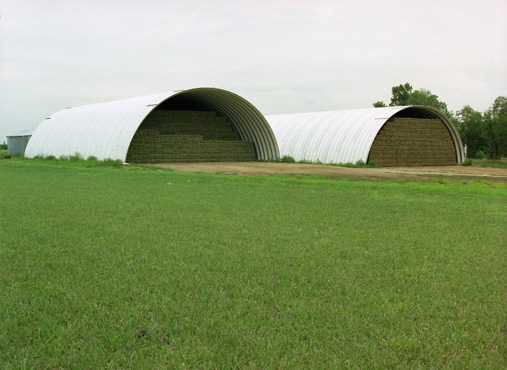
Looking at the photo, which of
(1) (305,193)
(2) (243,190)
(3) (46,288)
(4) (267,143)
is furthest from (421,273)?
(4) (267,143)

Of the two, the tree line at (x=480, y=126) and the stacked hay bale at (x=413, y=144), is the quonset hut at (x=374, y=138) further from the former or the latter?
the tree line at (x=480, y=126)

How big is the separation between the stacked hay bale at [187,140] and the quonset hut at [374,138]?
4035 millimetres

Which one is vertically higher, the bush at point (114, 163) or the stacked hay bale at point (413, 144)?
the stacked hay bale at point (413, 144)

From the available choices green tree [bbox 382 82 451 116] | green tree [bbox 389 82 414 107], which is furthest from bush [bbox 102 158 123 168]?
green tree [bbox 389 82 414 107]

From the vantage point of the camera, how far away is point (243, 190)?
1398 cm

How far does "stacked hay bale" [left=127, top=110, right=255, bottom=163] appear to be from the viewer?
98.7 ft

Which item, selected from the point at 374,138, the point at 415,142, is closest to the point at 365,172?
the point at 374,138

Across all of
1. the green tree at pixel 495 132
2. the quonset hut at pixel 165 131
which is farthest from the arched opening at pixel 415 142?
the green tree at pixel 495 132

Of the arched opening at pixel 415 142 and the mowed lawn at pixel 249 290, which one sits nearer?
the mowed lawn at pixel 249 290

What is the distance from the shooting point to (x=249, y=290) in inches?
177

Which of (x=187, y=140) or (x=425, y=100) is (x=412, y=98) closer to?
(x=425, y=100)

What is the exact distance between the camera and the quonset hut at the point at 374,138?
30625 millimetres

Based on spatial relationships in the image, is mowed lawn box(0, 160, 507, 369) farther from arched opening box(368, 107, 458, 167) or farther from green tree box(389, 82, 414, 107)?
green tree box(389, 82, 414, 107)

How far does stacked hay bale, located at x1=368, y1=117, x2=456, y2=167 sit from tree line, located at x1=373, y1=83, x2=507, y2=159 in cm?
1496
